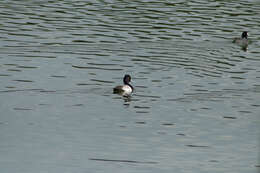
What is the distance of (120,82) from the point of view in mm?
29734

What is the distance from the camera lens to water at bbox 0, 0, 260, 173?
20266 mm

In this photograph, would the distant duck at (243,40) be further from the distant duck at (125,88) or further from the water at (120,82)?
the distant duck at (125,88)

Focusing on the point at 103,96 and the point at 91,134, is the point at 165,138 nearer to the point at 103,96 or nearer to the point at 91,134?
the point at 91,134

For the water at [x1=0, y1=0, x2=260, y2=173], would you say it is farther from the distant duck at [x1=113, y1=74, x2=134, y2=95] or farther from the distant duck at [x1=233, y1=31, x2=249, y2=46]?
the distant duck at [x1=233, y1=31, x2=249, y2=46]

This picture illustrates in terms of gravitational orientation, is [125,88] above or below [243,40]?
above

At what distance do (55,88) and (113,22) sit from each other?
15338 mm

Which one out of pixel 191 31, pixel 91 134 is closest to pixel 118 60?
pixel 191 31

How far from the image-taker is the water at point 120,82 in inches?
798

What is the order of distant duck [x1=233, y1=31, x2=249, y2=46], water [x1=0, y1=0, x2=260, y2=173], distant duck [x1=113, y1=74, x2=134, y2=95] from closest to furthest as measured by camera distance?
1. water [x1=0, y1=0, x2=260, y2=173]
2. distant duck [x1=113, y1=74, x2=134, y2=95]
3. distant duck [x1=233, y1=31, x2=249, y2=46]

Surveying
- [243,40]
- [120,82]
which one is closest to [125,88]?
[120,82]

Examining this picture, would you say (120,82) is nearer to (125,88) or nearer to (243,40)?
(125,88)

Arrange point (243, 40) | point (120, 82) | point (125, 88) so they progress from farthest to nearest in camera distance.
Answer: point (243, 40) → point (120, 82) → point (125, 88)

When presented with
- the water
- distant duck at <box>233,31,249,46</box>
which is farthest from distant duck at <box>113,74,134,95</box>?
distant duck at <box>233,31,249,46</box>

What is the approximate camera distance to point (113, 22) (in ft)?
138
